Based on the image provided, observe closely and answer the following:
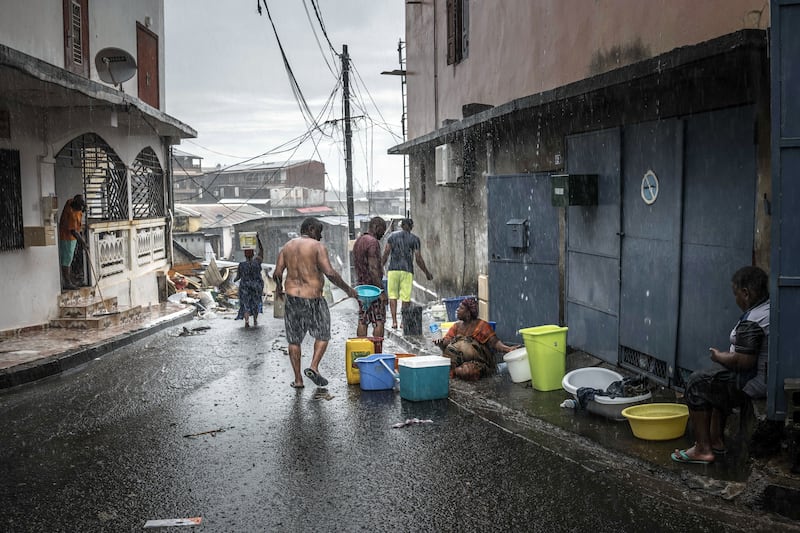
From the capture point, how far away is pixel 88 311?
14.9 m

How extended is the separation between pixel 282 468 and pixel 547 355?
3.78 meters

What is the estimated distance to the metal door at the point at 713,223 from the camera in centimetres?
710

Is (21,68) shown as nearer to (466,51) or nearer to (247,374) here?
(247,374)

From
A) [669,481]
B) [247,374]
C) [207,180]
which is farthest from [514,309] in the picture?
[207,180]

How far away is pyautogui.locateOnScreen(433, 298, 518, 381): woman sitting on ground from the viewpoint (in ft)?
32.9

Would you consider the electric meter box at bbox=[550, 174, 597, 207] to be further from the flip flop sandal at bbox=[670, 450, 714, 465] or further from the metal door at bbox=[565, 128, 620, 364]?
the flip flop sandal at bbox=[670, 450, 714, 465]

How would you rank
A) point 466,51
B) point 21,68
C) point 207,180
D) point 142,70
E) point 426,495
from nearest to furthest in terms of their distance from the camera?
point 426,495 → point 21,68 → point 466,51 → point 142,70 → point 207,180

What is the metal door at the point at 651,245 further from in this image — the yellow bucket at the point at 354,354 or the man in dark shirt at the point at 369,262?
the man in dark shirt at the point at 369,262

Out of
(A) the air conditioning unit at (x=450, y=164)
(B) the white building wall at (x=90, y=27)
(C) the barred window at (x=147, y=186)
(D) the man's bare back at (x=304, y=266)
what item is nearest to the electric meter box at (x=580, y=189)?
(D) the man's bare back at (x=304, y=266)

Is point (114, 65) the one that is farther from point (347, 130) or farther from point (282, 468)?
point (347, 130)

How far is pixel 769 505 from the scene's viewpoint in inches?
217

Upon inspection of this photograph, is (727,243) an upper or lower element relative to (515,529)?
upper

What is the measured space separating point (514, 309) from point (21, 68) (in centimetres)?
767

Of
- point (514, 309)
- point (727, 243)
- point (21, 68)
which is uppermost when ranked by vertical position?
point (21, 68)
